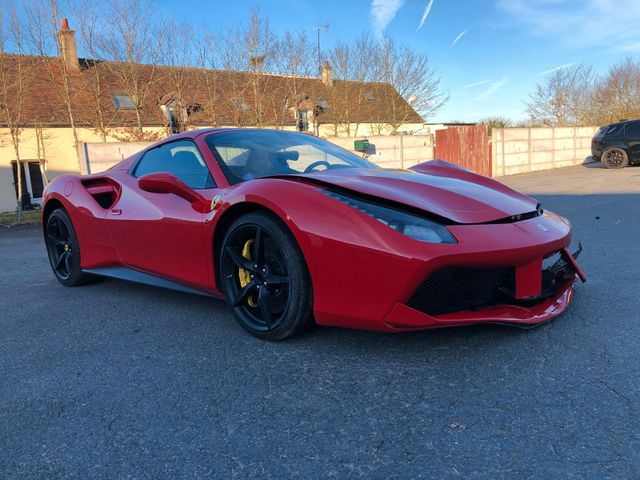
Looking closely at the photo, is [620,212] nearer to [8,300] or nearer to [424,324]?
[424,324]

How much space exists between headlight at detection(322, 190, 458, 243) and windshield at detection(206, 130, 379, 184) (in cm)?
84

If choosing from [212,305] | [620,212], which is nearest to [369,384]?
[212,305]

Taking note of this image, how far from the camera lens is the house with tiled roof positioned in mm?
17141

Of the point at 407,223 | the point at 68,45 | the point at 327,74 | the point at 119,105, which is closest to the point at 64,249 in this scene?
the point at 407,223

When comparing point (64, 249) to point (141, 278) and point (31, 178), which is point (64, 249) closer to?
point (141, 278)

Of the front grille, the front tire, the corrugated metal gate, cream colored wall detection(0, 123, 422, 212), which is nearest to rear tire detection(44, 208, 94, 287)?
the front tire

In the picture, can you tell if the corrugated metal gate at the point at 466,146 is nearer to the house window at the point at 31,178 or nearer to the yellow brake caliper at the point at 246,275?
the yellow brake caliper at the point at 246,275

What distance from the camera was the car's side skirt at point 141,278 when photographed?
2901mm

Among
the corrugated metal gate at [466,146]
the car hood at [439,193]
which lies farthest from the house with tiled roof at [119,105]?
the car hood at [439,193]

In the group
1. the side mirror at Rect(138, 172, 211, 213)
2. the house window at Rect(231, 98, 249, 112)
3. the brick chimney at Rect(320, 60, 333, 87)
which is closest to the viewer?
the side mirror at Rect(138, 172, 211, 213)

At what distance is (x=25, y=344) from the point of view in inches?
105

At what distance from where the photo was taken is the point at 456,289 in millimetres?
1981

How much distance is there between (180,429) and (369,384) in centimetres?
75

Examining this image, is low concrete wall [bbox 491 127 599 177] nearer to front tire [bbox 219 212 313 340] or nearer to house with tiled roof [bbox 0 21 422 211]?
house with tiled roof [bbox 0 21 422 211]
